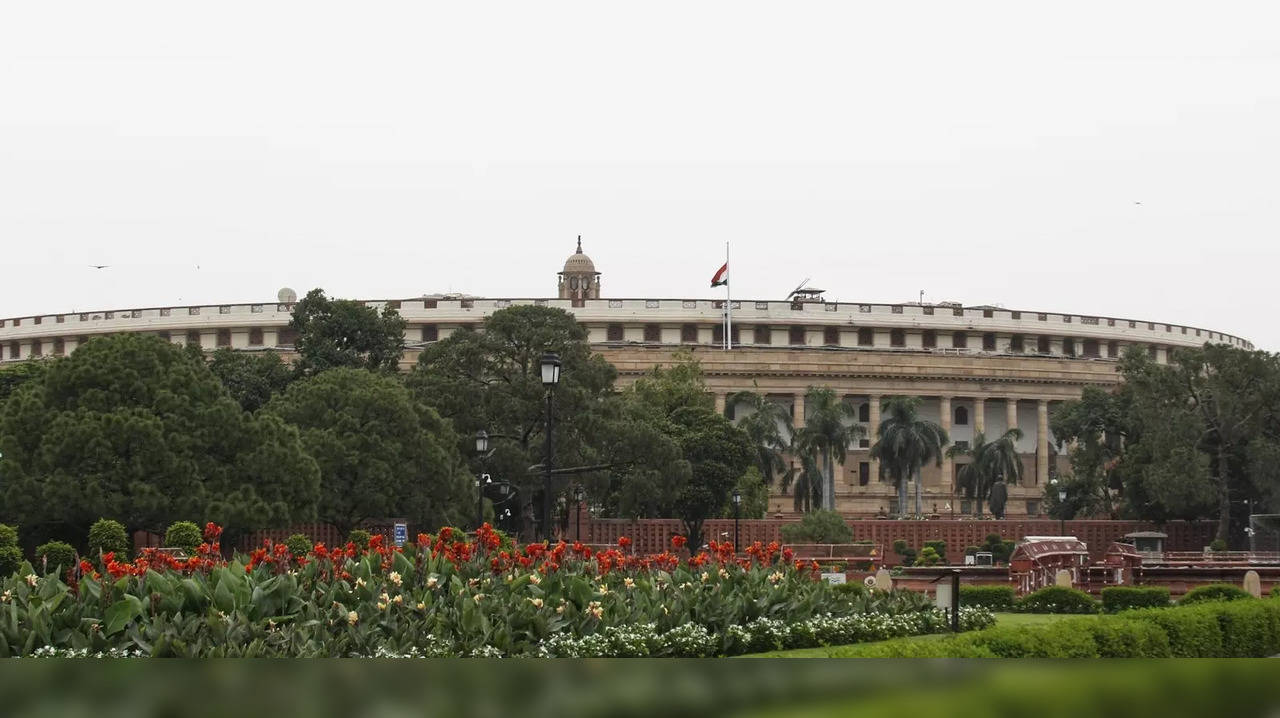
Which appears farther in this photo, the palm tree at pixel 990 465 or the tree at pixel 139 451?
the palm tree at pixel 990 465

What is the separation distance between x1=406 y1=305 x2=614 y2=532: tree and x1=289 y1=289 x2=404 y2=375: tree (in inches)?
478

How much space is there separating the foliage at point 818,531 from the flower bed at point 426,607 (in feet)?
145

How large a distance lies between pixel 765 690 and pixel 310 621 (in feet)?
30.7

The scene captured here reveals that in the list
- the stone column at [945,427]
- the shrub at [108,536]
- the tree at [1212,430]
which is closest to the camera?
the shrub at [108,536]

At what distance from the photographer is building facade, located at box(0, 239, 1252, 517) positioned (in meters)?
93.6

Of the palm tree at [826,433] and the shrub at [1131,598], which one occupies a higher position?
the palm tree at [826,433]

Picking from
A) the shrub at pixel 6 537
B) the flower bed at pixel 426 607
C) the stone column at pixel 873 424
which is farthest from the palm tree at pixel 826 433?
the flower bed at pixel 426 607

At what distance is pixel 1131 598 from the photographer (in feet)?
93.7

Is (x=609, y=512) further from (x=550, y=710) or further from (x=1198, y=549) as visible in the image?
(x=550, y=710)

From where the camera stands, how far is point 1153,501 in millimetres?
62781

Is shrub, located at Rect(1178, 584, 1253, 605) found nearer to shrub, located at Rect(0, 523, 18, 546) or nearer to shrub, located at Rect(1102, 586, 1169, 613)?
shrub, located at Rect(1102, 586, 1169, 613)

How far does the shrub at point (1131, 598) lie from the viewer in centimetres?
2842

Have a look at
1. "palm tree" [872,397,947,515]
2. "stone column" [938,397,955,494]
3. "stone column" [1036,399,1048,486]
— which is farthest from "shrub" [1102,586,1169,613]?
"stone column" [1036,399,1048,486]

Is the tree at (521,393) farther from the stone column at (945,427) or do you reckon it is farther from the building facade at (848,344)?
the stone column at (945,427)
